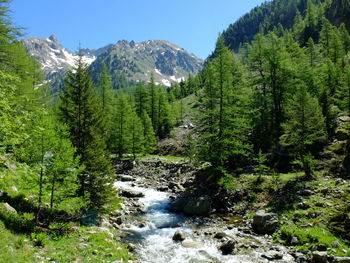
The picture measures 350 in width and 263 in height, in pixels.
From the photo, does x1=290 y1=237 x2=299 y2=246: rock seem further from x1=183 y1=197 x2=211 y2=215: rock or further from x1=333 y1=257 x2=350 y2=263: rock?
x1=183 y1=197 x2=211 y2=215: rock

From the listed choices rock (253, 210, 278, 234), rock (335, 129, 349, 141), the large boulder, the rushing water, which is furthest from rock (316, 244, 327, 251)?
rock (335, 129, 349, 141)

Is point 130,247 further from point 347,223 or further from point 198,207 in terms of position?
point 347,223

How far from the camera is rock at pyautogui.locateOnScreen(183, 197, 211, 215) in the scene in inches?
855

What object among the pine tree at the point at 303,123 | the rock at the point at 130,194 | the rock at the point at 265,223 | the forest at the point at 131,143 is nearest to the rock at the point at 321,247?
the forest at the point at 131,143

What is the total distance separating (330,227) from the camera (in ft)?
49.1

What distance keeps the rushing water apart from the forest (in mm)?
2043

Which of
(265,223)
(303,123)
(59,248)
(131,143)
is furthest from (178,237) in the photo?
(131,143)

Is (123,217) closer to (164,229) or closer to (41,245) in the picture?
(164,229)

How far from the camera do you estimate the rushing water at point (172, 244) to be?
13.5 metres

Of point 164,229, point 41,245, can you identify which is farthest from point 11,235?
point 164,229

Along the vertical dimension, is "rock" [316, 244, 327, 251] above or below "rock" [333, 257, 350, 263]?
below

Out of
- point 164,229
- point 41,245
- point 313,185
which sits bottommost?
point 164,229

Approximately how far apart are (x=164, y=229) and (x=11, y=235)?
10562 mm

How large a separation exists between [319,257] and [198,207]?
11.0 metres
